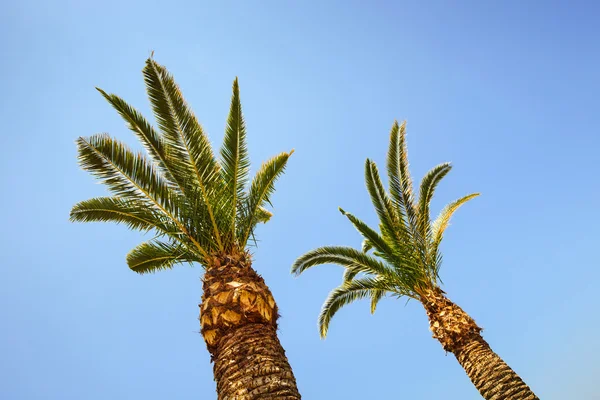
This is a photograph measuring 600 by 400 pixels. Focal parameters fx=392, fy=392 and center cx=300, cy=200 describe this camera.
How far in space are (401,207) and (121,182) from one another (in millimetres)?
7430

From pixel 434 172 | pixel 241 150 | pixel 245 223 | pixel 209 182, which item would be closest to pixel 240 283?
pixel 245 223

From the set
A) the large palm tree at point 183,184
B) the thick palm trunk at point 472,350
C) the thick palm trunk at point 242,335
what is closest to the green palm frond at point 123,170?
the large palm tree at point 183,184

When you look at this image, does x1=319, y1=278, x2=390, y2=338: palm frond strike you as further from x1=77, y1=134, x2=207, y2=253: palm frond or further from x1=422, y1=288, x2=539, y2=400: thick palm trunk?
x1=77, y1=134, x2=207, y2=253: palm frond

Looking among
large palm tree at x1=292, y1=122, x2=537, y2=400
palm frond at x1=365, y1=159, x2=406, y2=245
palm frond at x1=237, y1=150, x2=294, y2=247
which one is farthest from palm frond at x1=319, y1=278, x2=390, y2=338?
palm frond at x1=237, y1=150, x2=294, y2=247

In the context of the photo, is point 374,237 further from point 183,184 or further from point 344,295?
point 183,184

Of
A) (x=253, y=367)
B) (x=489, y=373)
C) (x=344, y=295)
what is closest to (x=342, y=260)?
(x=344, y=295)

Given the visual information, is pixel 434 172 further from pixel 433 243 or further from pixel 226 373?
pixel 226 373

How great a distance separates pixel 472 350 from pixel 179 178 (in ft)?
25.6

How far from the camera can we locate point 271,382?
4625 millimetres

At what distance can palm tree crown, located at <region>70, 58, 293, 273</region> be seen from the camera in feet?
23.6

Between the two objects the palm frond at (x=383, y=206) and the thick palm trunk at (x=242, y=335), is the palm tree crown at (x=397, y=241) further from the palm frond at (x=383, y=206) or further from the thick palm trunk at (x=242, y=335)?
the thick palm trunk at (x=242, y=335)

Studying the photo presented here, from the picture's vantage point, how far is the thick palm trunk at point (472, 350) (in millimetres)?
8375

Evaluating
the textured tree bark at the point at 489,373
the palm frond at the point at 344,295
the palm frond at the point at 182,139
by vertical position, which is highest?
the palm frond at the point at 182,139

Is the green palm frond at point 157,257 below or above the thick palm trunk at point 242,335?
above
